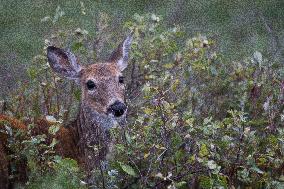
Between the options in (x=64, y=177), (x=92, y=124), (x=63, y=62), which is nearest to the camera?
(x=64, y=177)

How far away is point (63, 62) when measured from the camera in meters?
7.68

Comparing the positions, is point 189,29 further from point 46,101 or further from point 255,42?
point 46,101

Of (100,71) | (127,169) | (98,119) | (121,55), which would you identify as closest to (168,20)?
(121,55)

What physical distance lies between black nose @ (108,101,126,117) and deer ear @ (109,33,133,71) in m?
0.75

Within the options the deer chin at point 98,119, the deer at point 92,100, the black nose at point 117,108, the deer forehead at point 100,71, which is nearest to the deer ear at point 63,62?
the deer at point 92,100

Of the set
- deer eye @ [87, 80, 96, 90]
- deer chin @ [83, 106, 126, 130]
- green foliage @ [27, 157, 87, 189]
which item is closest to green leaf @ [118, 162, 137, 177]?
green foliage @ [27, 157, 87, 189]

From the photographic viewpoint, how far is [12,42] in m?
9.88

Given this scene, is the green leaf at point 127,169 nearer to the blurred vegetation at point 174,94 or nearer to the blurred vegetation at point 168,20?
the blurred vegetation at point 174,94

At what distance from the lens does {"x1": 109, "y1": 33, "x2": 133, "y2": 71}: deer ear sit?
786cm

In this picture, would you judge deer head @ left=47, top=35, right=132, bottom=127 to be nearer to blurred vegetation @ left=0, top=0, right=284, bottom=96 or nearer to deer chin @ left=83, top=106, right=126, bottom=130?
deer chin @ left=83, top=106, right=126, bottom=130

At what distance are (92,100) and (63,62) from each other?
47 centimetres

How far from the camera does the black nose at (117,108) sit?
7168 millimetres

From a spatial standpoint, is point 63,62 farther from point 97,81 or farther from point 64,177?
point 64,177

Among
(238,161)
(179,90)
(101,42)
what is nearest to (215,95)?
(179,90)
